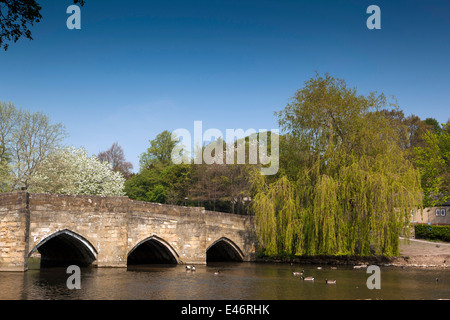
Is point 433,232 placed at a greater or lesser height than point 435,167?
lesser

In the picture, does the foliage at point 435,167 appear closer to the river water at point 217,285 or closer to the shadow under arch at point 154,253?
the river water at point 217,285

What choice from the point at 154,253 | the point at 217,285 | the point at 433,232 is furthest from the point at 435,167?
the point at 217,285

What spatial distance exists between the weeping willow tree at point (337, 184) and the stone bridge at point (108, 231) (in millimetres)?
3209

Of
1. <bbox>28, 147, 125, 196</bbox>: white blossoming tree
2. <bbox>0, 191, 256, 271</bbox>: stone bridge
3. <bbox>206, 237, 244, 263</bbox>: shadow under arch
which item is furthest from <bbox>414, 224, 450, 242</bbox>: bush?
<bbox>28, 147, 125, 196</bbox>: white blossoming tree

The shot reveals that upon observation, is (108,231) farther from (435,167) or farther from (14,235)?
(435,167)

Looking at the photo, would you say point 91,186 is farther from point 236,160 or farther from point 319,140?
point 319,140

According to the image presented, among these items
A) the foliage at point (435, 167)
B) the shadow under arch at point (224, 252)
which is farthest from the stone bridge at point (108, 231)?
the foliage at point (435, 167)

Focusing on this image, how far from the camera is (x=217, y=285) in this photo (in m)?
19.8

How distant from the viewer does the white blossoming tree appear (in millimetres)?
38406

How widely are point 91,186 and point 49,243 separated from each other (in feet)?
42.6

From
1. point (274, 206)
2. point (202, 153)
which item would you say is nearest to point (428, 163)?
point (274, 206)

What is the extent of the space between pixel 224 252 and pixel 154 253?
604 cm
